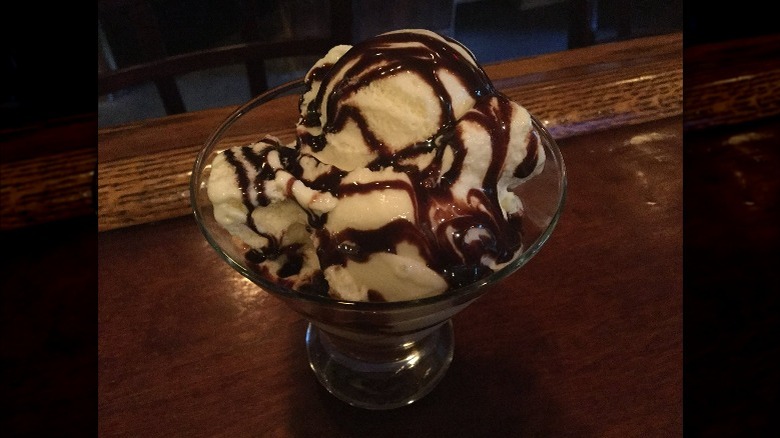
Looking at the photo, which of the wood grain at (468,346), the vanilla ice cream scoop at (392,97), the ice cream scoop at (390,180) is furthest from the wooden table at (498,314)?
the vanilla ice cream scoop at (392,97)

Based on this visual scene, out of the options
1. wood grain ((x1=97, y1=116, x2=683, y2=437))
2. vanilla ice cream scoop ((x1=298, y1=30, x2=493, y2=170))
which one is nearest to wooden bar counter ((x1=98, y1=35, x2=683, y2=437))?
wood grain ((x1=97, y1=116, x2=683, y2=437))

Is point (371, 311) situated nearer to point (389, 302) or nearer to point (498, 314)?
point (389, 302)

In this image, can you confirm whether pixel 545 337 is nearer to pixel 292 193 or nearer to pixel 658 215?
pixel 658 215
